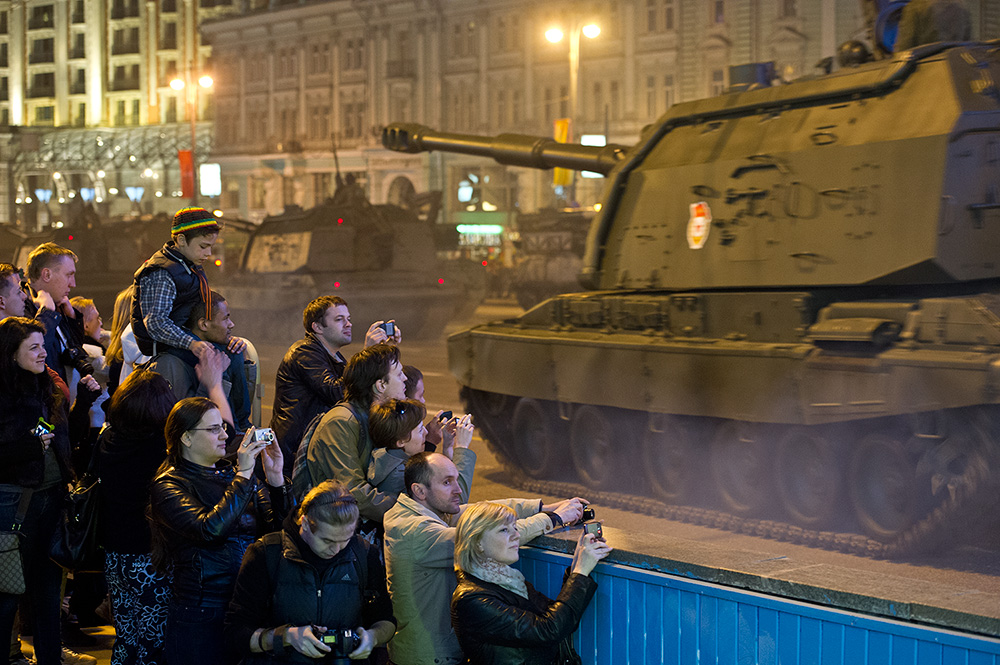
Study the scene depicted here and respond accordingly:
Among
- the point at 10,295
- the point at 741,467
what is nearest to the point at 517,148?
the point at 741,467

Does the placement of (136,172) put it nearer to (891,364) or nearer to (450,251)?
(450,251)

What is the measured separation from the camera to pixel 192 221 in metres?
6.71

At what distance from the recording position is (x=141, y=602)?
18.2ft

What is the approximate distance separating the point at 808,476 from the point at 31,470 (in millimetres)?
5501

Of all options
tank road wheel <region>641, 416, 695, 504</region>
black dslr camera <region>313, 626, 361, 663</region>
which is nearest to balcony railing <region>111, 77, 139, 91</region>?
tank road wheel <region>641, 416, 695, 504</region>

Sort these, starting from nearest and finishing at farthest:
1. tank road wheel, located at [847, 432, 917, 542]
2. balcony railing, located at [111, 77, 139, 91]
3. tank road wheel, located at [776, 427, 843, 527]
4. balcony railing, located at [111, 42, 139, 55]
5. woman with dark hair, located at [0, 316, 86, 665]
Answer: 1. woman with dark hair, located at [0, 316, 86, 665]
2. tank road wheel, located at [847, 432, 917, 542]
3. tank road wheel, located at [776, 427, 843, 527]
4. balcony railing, located at [111, 42, 139, 55]
5. balcony railing, located at [111, 77, 139, 91]

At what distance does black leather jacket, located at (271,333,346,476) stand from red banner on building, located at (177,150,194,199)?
4395 cm

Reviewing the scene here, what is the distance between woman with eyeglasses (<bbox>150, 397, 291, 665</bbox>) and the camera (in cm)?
492

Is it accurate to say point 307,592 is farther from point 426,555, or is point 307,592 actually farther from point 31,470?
point 31,470

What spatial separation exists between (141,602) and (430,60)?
55.3m

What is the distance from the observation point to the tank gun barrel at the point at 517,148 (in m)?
12.6

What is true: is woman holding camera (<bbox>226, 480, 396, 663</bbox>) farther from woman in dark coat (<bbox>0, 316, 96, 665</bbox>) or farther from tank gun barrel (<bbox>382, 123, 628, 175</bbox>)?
tank gun barrel (<bbox>382, 123, 628, 175</bbox>)

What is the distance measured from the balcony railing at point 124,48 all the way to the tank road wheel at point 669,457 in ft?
266

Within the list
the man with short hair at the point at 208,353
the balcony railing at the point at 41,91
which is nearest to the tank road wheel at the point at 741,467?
the man with short hair at the point at 208,353
